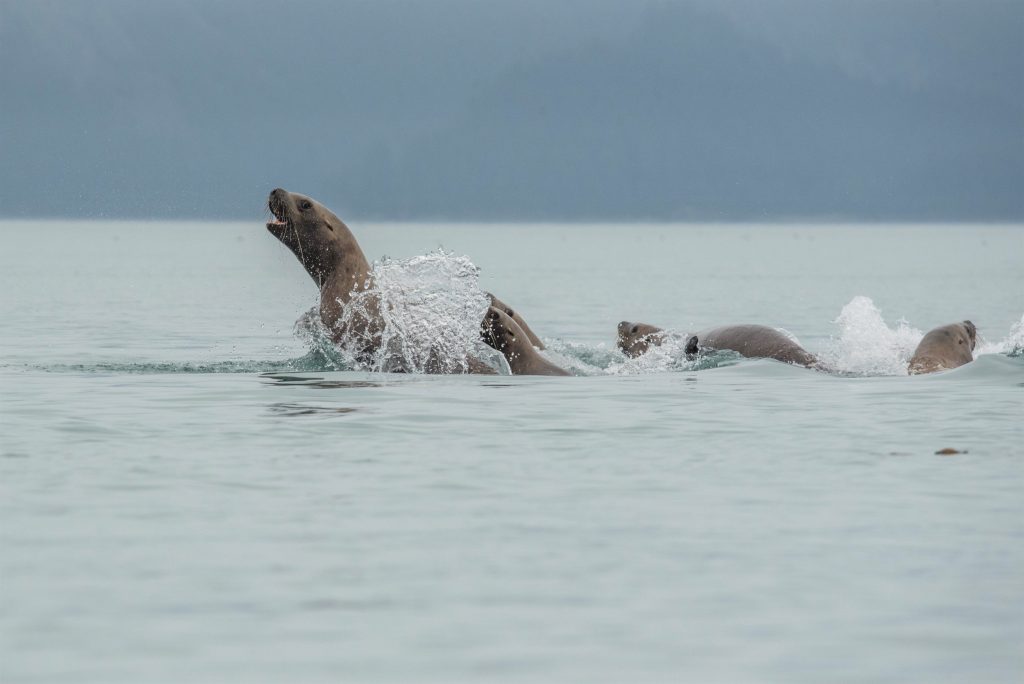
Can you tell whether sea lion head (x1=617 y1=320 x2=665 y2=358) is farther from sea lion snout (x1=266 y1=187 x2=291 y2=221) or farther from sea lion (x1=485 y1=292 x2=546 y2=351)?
sea lion snout (x1=266 y1=187 x2=291 y2=221)

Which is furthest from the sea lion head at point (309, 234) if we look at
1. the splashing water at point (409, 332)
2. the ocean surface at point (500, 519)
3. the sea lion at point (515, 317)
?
the sea lion at point (515, 317)

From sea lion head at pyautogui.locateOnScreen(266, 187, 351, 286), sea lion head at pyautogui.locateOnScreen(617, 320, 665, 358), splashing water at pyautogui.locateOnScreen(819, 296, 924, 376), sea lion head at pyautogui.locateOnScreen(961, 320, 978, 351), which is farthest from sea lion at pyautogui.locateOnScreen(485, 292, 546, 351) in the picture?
sea lion head at pyautogui.locateOnScreen(961, 320, 978, 351)

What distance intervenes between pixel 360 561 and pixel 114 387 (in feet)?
27.1

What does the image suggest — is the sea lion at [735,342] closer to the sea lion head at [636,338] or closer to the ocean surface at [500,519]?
the sea lion head at [636,338]

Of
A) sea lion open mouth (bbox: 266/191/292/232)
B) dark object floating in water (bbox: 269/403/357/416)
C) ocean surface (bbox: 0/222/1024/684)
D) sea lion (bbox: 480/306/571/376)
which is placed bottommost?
ocean surface (bbox: 0/222/1024/684)

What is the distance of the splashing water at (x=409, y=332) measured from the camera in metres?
16.9

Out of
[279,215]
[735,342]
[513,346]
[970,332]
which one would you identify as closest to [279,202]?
[279,215]

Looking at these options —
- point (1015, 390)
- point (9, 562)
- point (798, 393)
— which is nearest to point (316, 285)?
point (798, 393)

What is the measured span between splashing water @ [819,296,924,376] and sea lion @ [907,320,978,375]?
0.24 metres

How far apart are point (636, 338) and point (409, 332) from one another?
392cm

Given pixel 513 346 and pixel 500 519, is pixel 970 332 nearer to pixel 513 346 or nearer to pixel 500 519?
pixel 513 346

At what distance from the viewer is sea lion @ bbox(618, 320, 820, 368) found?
18.3m

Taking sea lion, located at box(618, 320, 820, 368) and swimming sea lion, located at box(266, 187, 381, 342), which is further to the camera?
sea lion, located at box(618, 320, 820, 368)

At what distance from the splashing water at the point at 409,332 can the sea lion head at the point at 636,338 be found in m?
3.14
